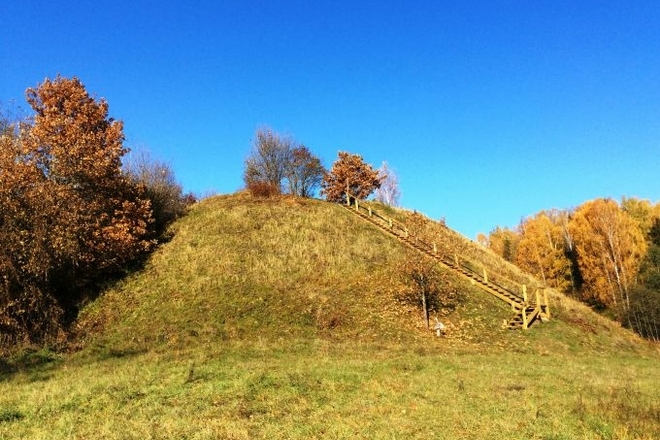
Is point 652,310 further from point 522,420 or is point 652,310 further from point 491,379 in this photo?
point 522,420

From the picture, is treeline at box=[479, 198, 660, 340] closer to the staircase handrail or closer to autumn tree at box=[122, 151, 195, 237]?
the staircase handrail

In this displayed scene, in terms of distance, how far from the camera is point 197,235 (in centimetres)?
3481

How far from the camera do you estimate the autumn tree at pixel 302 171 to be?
2127 inches

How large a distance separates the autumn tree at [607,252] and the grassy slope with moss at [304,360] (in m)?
33.1

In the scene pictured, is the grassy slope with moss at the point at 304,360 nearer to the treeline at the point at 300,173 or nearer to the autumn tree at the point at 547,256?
the treeline at the point at 300,173

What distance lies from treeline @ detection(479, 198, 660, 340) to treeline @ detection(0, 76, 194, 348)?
49.0 meters

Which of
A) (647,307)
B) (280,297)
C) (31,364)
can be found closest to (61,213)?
(31,364)

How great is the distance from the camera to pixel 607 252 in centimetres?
5891

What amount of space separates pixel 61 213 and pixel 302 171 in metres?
34.3

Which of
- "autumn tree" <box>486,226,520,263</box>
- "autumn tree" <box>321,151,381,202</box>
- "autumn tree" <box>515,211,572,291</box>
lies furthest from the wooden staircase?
"autumn tree" <box>486,226,520,263</box>

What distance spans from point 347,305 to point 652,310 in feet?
122

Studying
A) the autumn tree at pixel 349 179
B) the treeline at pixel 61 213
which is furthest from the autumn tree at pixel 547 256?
the treeline at pixel 61 213

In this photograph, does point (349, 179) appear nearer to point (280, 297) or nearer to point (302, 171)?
point (302, 171)

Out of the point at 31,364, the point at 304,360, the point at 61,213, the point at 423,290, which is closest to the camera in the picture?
the point at 304,360
